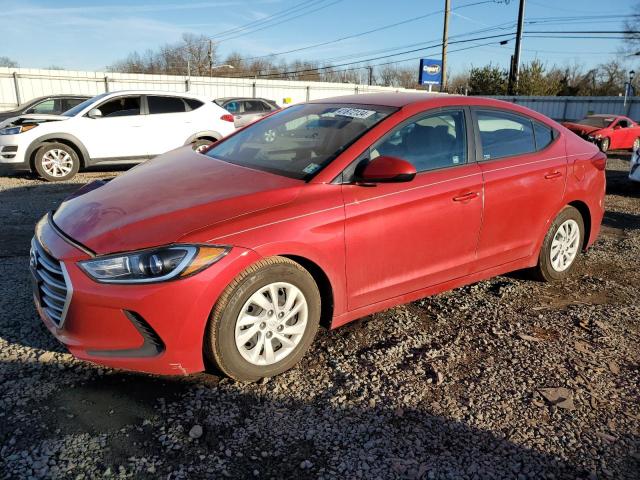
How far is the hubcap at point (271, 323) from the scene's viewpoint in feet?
9.17

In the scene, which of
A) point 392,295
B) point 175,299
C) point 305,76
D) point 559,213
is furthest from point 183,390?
point 305,76

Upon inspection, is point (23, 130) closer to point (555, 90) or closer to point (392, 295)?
point (392, 295)

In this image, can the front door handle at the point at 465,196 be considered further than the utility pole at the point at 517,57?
No

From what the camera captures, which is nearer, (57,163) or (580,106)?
(57,163)

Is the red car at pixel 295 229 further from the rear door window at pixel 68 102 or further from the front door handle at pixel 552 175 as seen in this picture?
the rear door window at pixel 68 102

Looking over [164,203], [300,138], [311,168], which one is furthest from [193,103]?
[164,203]

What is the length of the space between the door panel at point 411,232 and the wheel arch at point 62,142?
24.9 ft

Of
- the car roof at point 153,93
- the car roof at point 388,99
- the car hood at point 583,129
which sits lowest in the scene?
the car hood at point 583,129

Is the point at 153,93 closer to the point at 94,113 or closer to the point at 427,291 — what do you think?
the point at 94,113

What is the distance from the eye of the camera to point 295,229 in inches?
112

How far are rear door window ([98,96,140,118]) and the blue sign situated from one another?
1527 cm

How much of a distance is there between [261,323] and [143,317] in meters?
0.64

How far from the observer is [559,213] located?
4387mm

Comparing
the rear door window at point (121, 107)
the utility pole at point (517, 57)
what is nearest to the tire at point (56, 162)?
the rear door window at point (121, 107)
